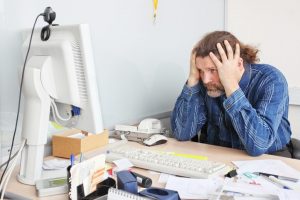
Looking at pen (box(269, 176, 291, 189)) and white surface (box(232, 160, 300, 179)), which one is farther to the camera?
white surface (box(232, 160, 300, 179))

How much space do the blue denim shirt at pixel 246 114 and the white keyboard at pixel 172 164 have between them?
0.28 metres

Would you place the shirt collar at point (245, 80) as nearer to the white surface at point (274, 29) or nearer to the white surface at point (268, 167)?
the white surface at point (268, 167)

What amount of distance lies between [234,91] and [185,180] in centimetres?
53

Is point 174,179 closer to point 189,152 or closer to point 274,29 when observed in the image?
point 189,152

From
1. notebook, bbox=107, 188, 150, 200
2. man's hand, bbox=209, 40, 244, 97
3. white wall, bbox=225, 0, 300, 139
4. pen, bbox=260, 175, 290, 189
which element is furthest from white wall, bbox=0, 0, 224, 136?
pen, bbox=260, 175, 290, 189

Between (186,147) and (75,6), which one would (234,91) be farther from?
(75,6)

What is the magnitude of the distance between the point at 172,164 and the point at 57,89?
50 centimetres

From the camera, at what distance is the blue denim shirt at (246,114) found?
4.84 feet

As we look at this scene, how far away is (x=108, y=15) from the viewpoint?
1.78 m

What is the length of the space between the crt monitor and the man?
729mm

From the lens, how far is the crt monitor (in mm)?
970

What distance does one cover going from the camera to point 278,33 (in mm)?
2508

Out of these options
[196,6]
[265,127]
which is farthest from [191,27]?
[265,127]

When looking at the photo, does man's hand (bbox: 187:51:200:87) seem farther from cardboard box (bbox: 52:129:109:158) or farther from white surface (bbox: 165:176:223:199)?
white surface (bbox: 165:176:223:199)
